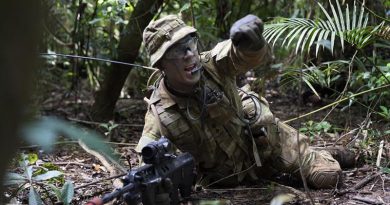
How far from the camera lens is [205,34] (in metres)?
5.89

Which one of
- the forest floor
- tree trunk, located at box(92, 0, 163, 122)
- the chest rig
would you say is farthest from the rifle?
tree trunk, located at box(92, 0, 163, 122)

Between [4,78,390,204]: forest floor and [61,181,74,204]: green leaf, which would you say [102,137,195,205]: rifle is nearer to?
[4,78,390,204]: forest floor

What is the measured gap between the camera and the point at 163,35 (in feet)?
11.2

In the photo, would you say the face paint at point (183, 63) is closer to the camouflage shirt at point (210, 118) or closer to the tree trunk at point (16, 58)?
the camouflage shirt at point (210, 118)

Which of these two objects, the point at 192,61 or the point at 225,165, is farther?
the point at 225,165

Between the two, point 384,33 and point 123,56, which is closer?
point 384,33

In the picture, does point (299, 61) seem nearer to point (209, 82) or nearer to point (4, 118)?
point (209, 82)

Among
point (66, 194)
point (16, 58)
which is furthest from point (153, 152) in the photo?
point (16, 58)

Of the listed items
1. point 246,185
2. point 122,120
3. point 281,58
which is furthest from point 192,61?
point 281,58

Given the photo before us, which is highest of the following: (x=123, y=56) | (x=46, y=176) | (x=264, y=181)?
(x=123, y=56)

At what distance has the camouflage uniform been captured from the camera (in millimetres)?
3490

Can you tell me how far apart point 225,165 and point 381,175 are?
1.04 metres

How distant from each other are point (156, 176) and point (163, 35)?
3.15 feet

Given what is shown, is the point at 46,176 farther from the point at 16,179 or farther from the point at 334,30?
the point at 334,30
